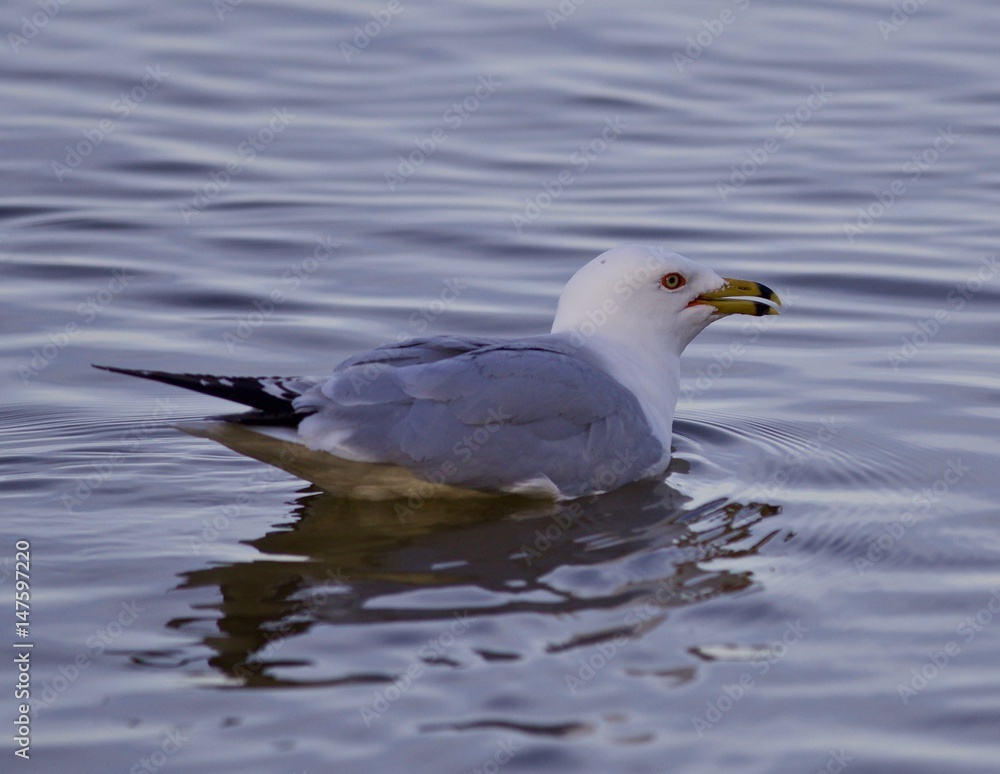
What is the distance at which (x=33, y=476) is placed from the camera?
691 centimetres

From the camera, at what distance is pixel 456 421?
650 cm

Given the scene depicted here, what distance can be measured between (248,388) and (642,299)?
2.06m

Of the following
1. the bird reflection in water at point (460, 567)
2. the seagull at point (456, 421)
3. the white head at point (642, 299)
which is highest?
the white head at point (642, 299)

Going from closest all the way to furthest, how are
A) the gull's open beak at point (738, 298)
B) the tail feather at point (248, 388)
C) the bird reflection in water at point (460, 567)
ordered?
the bird reflection in water at point (460, 567) < the tail feather at point (248, 388) < the gull's open beak at point (738, 298)

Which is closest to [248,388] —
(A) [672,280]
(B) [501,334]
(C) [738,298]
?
(A) [672,280]

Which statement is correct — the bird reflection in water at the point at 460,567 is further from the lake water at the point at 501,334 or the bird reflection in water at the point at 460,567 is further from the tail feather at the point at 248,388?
the tail feather at the point at 248,388

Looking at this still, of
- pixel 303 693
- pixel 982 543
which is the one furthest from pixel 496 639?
pixel 982 543

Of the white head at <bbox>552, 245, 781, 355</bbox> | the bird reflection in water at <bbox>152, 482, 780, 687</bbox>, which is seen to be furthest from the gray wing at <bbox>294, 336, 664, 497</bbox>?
the white head at <bbox>552, 245, 781, 355</bbox>

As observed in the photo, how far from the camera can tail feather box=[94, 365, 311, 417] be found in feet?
19.9

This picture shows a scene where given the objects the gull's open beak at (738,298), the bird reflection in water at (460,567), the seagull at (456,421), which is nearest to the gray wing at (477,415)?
the seagull at (456,421)

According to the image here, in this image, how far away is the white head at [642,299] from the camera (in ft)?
24.3

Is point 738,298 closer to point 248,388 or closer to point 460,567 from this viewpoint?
point 460,567

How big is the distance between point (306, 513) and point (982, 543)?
2750 millimetres

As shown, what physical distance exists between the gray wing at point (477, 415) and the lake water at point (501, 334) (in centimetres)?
22
